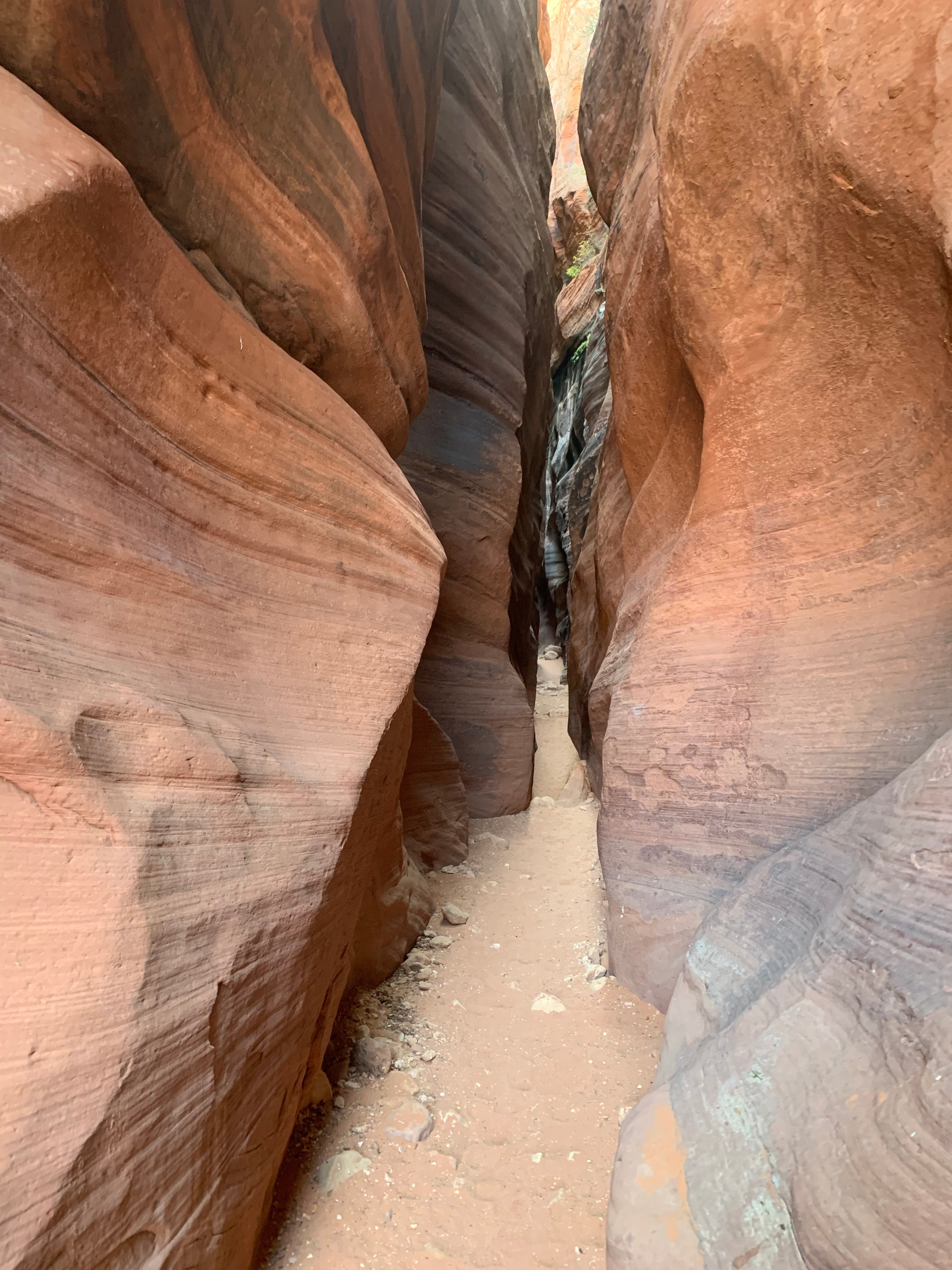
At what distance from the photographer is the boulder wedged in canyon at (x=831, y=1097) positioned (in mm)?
1397

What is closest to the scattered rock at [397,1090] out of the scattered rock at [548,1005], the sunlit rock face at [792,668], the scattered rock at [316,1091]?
the scattered rock at [316,1091]

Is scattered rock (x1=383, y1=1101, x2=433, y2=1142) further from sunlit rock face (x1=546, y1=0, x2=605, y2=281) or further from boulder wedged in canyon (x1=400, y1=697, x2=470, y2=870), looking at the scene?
sunlit rock face (x1=546, y1=0, x2=605, y2=281)

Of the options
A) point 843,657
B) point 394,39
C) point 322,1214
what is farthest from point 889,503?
point 394,39

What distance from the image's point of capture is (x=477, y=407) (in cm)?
849

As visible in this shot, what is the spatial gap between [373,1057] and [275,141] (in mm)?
4615

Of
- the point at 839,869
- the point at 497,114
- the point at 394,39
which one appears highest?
the point at 497,114

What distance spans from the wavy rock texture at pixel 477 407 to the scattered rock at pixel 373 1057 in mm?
4207

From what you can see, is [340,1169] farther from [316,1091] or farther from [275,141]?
[275,141]

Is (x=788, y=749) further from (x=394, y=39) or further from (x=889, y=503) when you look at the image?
(x=394, y=39)

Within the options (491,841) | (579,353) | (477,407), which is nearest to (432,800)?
(491,841)

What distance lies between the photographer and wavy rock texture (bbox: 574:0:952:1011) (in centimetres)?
277

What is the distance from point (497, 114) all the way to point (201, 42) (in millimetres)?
7315

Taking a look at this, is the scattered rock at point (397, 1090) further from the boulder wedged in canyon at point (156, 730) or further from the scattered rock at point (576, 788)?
the scattered rock at point (576, 788)

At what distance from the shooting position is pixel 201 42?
2986 millimetres
